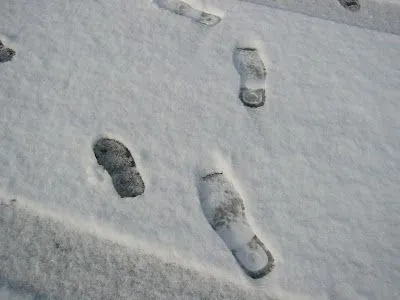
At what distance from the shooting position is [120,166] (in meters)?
1.98

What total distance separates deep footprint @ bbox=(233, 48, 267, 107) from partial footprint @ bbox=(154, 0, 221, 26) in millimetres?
300

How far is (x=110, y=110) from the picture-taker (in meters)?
2.18

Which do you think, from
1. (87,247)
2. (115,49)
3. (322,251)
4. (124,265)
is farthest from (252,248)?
(115,49)

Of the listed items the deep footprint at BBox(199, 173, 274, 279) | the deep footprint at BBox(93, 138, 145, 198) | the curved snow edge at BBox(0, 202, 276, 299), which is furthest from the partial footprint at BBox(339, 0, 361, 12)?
the curved snow edge at BBox(0, 202, 276, 299)

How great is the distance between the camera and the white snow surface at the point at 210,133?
1.83 meters

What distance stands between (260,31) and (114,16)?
0.96 m

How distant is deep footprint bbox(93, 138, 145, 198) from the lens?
1924 mm

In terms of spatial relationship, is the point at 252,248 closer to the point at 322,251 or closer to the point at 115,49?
the point at 322,251

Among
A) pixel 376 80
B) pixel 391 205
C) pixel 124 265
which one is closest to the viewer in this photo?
pixel 124 265

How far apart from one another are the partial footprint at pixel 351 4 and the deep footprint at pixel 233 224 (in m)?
1.77

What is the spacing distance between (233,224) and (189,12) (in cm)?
152

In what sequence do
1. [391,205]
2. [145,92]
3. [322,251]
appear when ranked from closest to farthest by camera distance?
[322,251] → [391,205] → [145,92]

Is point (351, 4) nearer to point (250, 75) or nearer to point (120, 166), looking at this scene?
point (250, 75)

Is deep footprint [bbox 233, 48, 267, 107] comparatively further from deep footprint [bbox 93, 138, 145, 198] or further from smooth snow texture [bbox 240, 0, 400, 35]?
deep footprint [bbox 93, 138, 145, 198]
